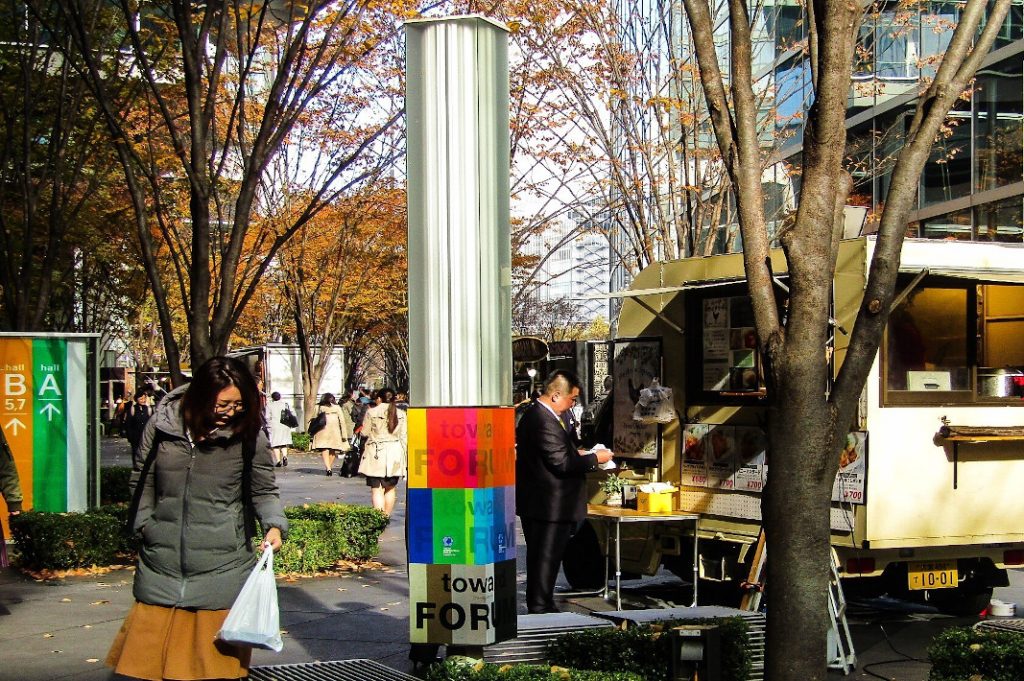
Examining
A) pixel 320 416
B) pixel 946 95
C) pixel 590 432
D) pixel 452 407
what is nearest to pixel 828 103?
pixel 946 95

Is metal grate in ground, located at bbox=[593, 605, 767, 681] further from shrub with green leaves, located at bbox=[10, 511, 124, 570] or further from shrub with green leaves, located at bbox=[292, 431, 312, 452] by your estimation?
shrub with green leaves, located at bbox=[292, 431, 312, 452]

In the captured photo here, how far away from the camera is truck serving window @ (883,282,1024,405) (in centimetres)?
948

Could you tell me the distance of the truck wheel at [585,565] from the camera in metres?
11.9

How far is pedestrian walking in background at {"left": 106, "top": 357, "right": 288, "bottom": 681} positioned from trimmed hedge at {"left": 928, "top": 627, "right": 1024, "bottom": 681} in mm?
3247

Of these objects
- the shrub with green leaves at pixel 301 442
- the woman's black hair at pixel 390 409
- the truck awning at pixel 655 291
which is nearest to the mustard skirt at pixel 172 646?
the truck awning at pixel 655 291

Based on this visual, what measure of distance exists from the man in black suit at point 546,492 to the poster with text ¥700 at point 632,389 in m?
1.78

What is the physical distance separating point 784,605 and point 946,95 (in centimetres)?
230

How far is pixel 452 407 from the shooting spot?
19.4 feet

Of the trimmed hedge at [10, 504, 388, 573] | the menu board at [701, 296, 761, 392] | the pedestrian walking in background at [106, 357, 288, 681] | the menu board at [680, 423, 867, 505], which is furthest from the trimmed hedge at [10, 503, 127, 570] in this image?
the pedestrian walking in background at [106, 357, 288, 681]

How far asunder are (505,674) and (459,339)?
4.86ft

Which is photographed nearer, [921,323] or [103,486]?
[921,323]

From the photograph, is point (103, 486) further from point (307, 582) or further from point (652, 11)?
point (652, 11)

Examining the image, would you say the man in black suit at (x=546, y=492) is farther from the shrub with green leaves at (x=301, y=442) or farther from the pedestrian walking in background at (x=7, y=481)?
the shrub with green leaves at (x=301, y=442)

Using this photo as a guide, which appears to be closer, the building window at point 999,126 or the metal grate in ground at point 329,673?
the metal grate in ground at point 329,673
